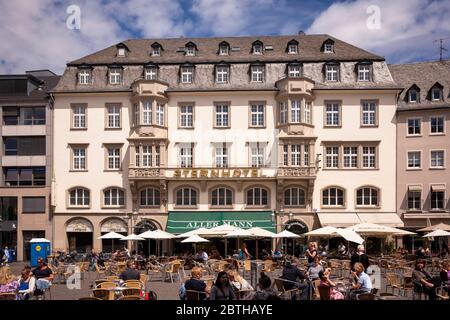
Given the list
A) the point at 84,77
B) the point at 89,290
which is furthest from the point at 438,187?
the point at 89,290

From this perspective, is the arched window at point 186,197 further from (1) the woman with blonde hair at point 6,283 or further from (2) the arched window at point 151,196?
(1) the woman with blonde hair at point 6,283

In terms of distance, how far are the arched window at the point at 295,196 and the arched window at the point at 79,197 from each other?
13.7m

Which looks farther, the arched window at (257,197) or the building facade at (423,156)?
the arched window at (257,197)

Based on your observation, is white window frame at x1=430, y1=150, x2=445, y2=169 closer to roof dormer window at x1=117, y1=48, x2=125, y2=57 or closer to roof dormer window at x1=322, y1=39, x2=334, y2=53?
roof dormer window at x1=322, y1=39, x2=334, y2=53

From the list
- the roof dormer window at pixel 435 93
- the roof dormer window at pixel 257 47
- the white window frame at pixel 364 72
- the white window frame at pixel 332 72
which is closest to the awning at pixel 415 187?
the roof dormer window at pixel 435 93

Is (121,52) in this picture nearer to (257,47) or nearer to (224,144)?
(257,47)

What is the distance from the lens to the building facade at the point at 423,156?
1554 inches

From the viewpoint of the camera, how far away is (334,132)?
133ft

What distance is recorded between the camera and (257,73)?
137 ft

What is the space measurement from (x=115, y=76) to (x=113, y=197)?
854 centimetres

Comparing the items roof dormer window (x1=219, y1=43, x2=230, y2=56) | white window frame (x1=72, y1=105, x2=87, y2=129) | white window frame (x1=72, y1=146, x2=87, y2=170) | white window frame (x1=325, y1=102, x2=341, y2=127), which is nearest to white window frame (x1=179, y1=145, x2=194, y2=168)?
white window frame (x1=72, y1=146, x2=87, y2=170)

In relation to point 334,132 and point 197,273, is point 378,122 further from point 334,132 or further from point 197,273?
point 197,273

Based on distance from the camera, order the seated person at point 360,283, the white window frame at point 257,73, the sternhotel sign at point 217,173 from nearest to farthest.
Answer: the seated person at point 360,283, the sternhotel sign at point 217,173, the white window frame at point 257,73

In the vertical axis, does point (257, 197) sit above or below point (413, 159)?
below
